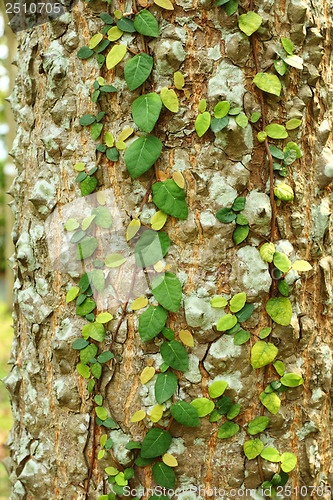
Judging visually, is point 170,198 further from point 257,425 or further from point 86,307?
point 257,425

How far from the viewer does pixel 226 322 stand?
1025mm

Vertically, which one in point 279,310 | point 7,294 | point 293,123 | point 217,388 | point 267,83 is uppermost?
point 267,83

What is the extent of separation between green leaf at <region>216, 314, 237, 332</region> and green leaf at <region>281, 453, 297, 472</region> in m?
0.40

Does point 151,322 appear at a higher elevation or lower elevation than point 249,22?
lower

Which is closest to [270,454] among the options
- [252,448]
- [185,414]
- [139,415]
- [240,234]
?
[252,448]

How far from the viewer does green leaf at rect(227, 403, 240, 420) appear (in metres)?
1.04

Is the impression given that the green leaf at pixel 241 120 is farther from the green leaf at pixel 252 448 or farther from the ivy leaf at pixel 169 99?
the green leaf at pixel 252 448

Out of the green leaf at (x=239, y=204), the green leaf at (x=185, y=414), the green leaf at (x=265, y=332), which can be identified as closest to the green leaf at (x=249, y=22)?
the green leaf at (x=239, y=204)

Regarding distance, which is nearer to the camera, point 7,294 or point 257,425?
point 257,425

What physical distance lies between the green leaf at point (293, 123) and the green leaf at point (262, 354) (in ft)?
1.92

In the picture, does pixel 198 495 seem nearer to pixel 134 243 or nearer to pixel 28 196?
pixel 134 243

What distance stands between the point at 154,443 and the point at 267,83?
98 centimetres

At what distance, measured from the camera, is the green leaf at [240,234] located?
3.35ft

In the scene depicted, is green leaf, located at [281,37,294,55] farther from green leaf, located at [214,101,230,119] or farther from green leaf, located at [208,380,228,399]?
green leaf, located at [208,380,228,399]
